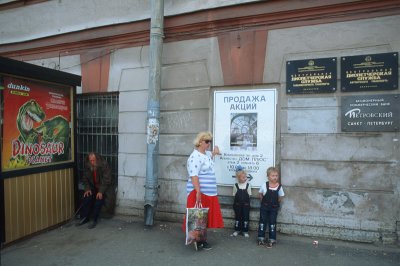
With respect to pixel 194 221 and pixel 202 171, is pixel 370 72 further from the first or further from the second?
pixel 194 221

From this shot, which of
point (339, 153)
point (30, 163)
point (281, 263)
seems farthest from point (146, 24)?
point (281, 263)

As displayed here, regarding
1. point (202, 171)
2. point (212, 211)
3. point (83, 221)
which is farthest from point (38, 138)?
point (212, 211)

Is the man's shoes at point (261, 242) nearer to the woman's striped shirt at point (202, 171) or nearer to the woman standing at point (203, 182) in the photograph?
the woman standing at point (203, 182)

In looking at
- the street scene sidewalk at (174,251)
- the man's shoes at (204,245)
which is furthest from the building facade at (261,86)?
the man's shoes at (204,245)

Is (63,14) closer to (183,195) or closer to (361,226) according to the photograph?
(183,195)

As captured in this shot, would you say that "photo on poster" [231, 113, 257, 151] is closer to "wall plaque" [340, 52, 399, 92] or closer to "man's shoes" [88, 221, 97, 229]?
"wall plaque" [340, 52, 399, 92]

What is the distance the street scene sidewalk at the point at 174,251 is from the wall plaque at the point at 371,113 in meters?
1.58

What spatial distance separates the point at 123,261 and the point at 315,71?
366 cm

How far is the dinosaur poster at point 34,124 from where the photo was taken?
15.9 ft

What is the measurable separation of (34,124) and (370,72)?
4.97m

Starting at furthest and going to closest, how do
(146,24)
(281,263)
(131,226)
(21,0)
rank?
(21,0)
(146,24)
(131,226)
(281,263)

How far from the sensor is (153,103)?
5547 millimetres

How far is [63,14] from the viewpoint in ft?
22.8

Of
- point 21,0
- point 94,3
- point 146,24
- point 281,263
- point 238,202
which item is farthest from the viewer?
point 21,0
